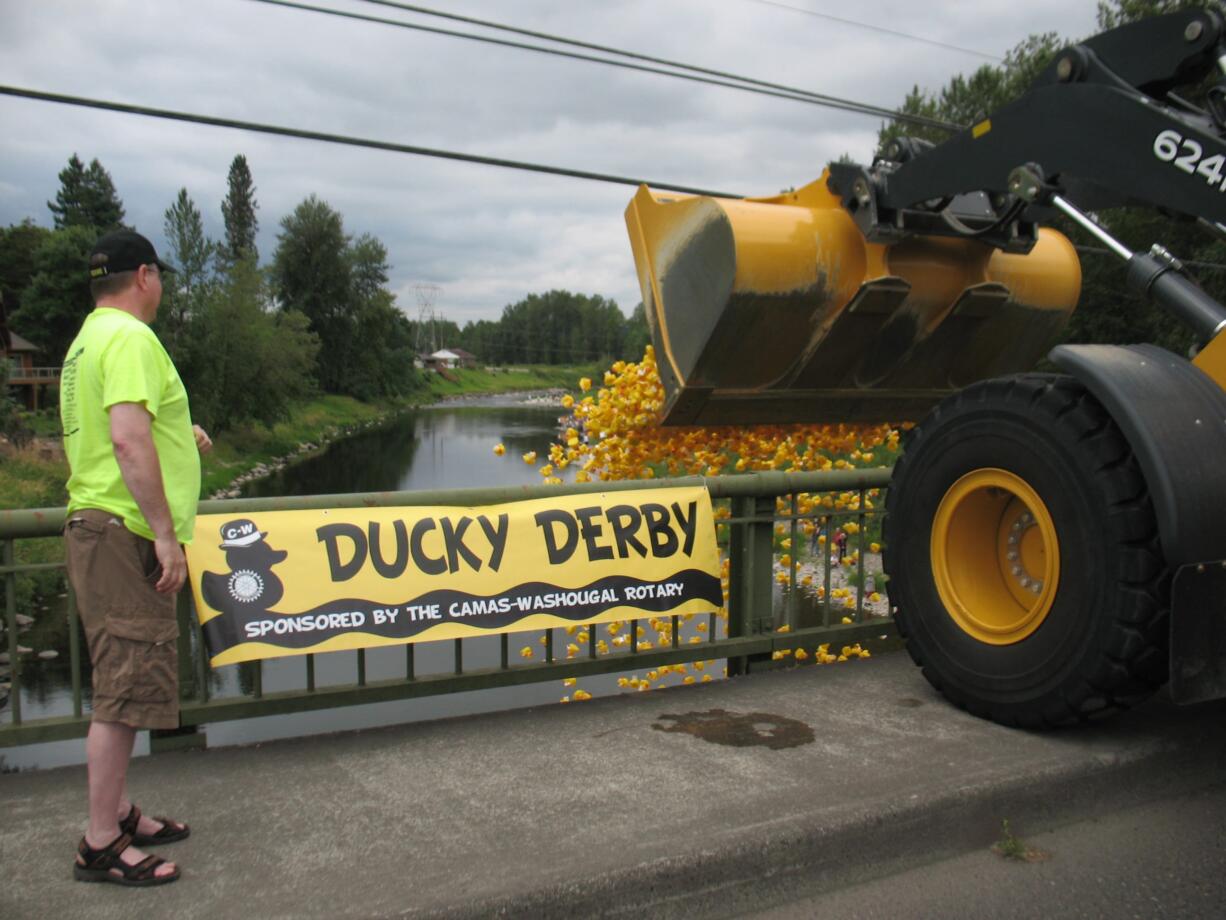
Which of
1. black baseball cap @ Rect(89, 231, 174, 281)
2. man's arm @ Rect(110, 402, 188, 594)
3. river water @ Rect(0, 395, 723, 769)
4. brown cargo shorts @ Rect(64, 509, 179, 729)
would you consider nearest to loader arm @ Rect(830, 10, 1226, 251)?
river water @ Rect(0, 395, 723, 769)

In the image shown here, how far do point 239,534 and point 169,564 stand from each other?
1.20 meters

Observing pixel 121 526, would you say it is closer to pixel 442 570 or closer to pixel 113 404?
pixel 113 404

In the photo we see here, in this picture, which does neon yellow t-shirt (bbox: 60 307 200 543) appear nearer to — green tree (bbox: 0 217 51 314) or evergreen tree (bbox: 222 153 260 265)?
green tree (bbox: 0 217 51 314)

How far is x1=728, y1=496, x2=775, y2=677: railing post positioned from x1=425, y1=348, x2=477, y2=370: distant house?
138m

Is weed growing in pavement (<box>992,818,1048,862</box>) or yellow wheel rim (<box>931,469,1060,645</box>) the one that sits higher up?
yellow wheel rim (<box>931,469,1060,645</box>)

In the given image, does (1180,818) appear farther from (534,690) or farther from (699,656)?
(534,690)

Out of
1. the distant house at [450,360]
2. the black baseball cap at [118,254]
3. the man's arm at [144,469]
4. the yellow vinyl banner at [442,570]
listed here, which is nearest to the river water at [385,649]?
the yellow vinyl banner at [442,570]

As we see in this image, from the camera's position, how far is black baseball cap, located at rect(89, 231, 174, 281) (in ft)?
9.75

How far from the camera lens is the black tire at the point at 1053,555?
3479 mm

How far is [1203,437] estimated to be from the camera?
3.43 m

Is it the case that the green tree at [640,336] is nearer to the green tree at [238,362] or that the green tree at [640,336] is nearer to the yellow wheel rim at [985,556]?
the yellow wheel rim at [985,556]

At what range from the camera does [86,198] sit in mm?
98625

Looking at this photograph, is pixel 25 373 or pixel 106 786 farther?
pixel 25 373

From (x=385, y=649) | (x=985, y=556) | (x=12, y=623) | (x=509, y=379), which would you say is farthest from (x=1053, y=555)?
(x=509, y=379)
